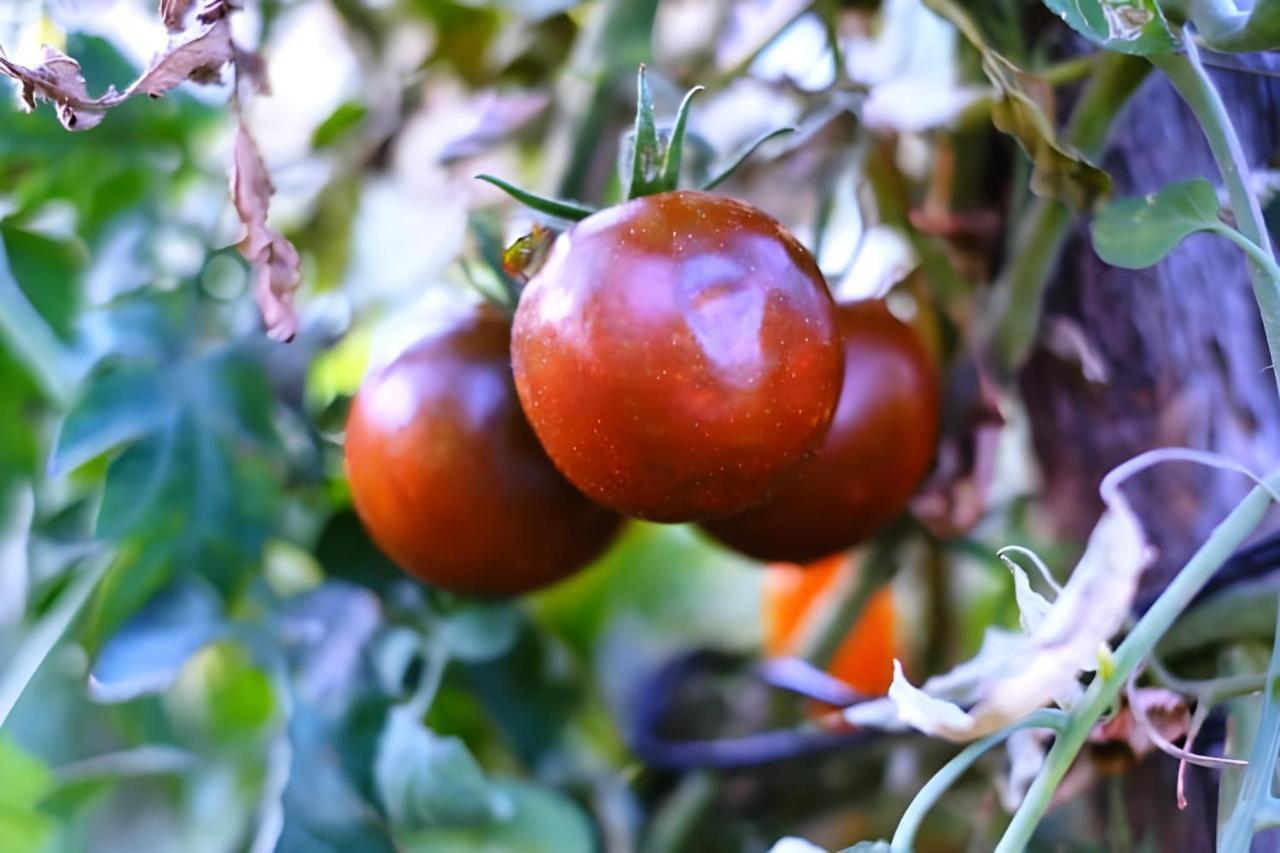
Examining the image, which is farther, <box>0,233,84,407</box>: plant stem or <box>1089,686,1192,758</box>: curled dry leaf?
<box>0,233,84,407</box>: plant stem

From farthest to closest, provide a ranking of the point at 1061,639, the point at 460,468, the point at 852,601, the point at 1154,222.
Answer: the point at 852,601 < the point at 460,468 < the point at 1154,222 < the point at 1061,639

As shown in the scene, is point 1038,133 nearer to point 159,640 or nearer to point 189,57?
point 189,57

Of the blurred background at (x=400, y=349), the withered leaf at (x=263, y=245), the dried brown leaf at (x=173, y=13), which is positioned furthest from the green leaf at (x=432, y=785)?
the dried brown leaf at (x=173, y=13)

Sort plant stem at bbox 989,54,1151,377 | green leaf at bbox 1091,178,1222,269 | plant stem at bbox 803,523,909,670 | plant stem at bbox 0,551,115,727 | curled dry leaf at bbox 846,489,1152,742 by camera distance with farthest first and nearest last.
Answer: plant stem at bbox 803,523,909,670 < plant stem at bbox 0,551,115,727 < plant stem at bbox 989,54,1151,377 < green leaf at bbox 1091,178,1222,269 < curled dry leaf at bbox 846,489,1152,742

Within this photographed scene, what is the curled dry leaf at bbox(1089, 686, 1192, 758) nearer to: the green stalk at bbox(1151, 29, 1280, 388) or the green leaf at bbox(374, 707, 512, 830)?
the green stalk at bbox(1151, 29, 1280, 388)

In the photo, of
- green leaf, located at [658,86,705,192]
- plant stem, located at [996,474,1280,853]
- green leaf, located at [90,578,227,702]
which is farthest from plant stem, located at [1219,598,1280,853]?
green leaf, located at [90,578,227,702]

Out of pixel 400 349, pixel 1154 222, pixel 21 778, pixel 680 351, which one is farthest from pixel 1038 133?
pixel 21 778
